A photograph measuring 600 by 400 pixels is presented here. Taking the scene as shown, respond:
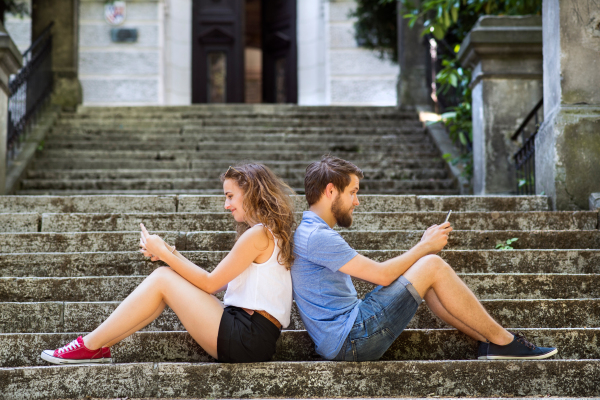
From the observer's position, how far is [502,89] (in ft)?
19.2

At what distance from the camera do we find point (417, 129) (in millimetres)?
8156

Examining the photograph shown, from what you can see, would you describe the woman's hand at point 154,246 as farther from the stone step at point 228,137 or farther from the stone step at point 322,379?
the stone step at point 228,137

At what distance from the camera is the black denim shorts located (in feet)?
8.19

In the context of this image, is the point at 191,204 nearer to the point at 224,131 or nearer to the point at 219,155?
the point at 219,155

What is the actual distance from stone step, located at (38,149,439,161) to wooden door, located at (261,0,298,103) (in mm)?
5350

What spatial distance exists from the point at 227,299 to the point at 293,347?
41cm

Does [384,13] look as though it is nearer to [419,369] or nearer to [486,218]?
[486,218]

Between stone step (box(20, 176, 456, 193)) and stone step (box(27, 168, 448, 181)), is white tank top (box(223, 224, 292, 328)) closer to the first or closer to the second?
stone step (box(20, 176, 456, 193))

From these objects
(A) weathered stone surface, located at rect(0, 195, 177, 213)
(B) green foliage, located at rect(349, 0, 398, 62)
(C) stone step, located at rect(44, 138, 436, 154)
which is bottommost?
(A) weathered stone surface, located at rect(0, 195, 177, 213)

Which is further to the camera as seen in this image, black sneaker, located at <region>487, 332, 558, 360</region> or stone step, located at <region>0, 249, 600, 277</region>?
stone step, located at <region>0, 249, 600, 277</region>

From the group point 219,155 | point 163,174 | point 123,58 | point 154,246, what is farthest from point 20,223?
point 123,58

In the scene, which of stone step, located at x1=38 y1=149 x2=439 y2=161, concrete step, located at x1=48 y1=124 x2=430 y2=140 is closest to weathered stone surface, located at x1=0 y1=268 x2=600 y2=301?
stone step, located at x1=38 y1=149 x2=439 y2=161

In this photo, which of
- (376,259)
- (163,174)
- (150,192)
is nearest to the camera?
(376,259)

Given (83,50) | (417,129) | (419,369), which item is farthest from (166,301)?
(83,50)
